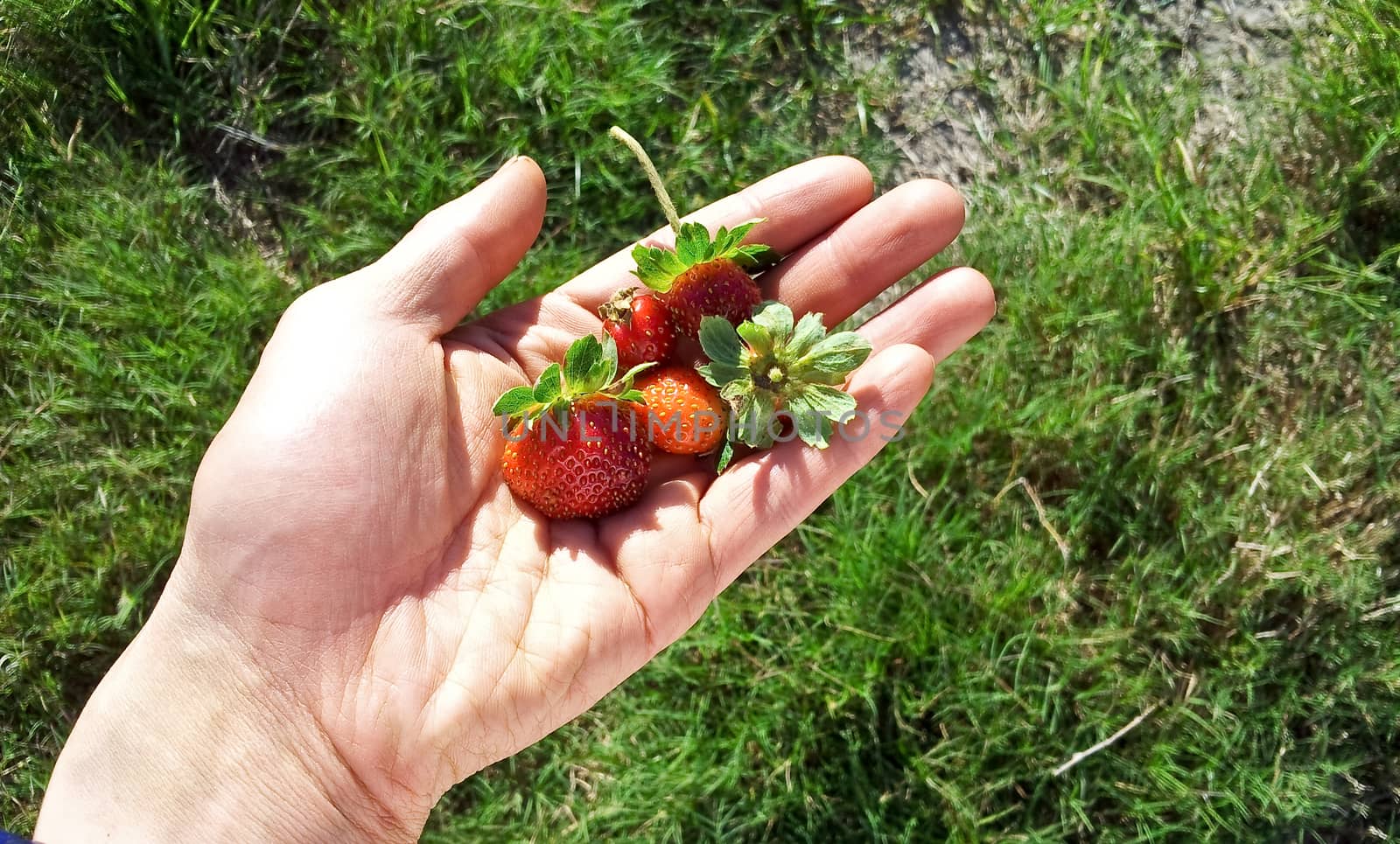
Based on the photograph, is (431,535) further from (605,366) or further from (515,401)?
(605,366)

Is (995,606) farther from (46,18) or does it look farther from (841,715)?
(46,18)

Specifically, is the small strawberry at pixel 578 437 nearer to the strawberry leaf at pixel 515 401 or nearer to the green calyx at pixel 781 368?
the strawberry leaf at pixel 515 401

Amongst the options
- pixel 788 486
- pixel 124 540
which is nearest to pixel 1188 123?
pixel 788 486

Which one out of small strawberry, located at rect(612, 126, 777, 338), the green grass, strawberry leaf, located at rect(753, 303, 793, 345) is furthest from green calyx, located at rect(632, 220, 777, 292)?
the green grass

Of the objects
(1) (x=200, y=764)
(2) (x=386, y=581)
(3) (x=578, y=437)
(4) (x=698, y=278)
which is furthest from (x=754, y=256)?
(1) (x=200, y=764)

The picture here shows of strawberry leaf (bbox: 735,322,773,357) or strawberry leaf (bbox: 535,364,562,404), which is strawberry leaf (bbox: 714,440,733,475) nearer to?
strawberry leaf (bbox: 735,322,773,357)

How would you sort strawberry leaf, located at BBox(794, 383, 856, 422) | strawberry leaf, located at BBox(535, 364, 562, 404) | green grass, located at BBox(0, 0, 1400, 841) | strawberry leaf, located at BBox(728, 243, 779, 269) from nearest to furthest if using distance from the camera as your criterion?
strawberry leaf, located at BBox(535, 364, 562, 404), strawberry leaf, located at BBox(794, 383, 856, 422), strawberry leaf, located at BBox(728, 243, 779, 269), green grass, located at BBox(0, 0, 1400, 841)
